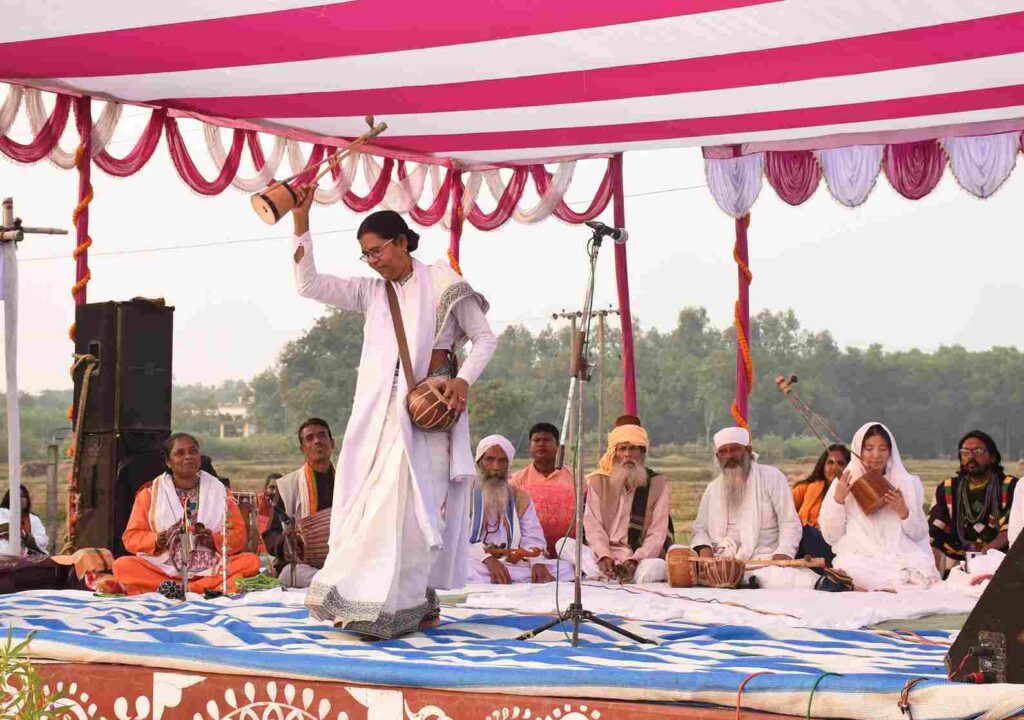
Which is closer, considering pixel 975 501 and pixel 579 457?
pixel 579 457

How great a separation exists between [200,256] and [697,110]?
1351 cm

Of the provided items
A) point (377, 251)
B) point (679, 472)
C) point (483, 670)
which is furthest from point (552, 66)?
point (679, 472)

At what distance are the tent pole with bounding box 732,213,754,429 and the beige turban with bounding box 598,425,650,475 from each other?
111cm

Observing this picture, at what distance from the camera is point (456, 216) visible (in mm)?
8203

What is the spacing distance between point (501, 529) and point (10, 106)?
3.19 metres

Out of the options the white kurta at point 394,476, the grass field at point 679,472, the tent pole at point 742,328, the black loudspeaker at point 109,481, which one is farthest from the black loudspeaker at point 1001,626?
the grass field at point 679,472

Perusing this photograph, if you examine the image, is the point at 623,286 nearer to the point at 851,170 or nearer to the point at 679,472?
the point at 851,170

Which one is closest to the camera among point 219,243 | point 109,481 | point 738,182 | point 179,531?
point 179,531

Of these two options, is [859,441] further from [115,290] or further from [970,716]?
[115,290]

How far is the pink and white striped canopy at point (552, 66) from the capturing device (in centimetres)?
512

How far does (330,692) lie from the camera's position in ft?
10.7

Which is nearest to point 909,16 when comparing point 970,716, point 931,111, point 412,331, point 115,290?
point 931,111

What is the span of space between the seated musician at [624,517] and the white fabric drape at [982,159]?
2338 millimetres

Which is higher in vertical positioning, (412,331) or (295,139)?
(295,139)
